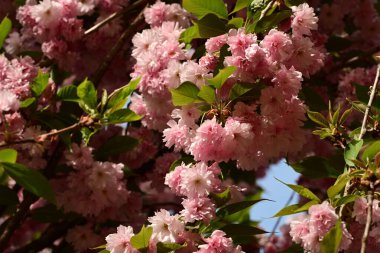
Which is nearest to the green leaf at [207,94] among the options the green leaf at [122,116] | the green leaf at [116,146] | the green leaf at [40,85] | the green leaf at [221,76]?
the green leaf at [221,76]

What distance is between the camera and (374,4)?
323cm

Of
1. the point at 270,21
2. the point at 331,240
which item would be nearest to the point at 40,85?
the point at 270,21

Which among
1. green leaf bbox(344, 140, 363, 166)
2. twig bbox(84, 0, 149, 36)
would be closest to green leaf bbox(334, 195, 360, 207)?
green leaf bbox(344, 140, 363, 166)

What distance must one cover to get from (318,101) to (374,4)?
2.75ft

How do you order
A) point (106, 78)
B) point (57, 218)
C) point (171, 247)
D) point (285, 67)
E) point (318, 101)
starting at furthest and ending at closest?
1. point (106, 78)
2. point (57, 218)
3. point (318, 101)
4. point (285, 67)
5. point (171, 247)

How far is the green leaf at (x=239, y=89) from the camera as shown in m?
1.83

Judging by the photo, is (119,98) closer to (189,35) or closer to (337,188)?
(189,35)

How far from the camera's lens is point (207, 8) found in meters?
2.05

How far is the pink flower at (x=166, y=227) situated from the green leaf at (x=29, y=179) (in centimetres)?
26

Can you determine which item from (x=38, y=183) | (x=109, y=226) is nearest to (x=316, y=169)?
(x=38, y=183)

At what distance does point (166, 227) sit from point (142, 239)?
0.33 feet

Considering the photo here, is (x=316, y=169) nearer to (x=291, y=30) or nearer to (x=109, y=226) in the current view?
(x=291, y=30)

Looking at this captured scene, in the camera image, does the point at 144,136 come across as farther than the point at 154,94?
Yes

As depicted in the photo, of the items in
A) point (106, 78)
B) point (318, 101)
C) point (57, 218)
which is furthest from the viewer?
point (106, 78)
